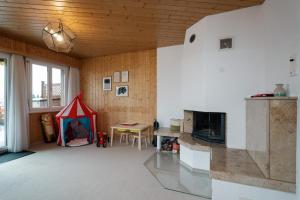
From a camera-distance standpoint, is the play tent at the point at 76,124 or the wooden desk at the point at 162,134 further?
the play tent at the point at 76,124

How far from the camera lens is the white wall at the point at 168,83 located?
14.4 ft

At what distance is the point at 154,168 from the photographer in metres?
3.08

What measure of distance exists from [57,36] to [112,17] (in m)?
0.94

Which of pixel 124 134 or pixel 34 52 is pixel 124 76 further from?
pixel 34 52

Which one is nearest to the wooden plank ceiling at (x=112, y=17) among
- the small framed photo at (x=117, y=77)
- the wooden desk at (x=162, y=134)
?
the small framed photo at (x=117, y=77)

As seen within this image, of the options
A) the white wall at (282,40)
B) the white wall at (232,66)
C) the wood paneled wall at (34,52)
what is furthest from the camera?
the wood paneled wall at (34,52)

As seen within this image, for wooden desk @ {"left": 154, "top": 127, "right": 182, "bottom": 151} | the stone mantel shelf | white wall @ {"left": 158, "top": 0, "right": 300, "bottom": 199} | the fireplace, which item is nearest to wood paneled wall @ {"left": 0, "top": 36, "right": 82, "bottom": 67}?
wooden desk @ {"left": 154, "top": 127, "right": 182, "bottom": 151}

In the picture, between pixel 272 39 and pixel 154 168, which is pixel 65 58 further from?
pixel 272 39

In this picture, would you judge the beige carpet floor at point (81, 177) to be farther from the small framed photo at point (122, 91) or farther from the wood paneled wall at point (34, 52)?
the wood paneled wall at point (34, 52)

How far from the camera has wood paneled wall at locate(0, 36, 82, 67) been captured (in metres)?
3.64

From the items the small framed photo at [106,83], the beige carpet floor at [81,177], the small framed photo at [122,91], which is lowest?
the beige carpet floor at [81,177]

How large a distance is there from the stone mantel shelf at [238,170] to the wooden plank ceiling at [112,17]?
7.16 ft

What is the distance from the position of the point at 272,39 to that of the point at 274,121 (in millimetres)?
1250

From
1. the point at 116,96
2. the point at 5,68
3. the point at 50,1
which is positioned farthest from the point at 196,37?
the point at 5,68
